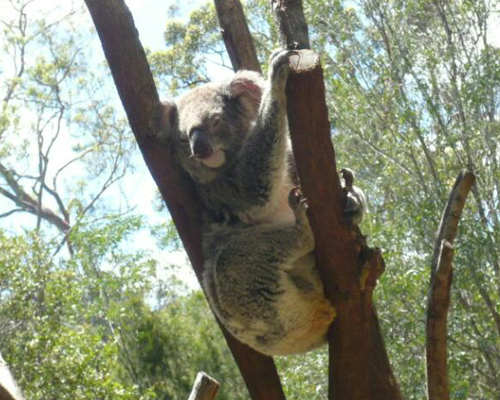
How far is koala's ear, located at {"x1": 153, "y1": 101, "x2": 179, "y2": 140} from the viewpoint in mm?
3391

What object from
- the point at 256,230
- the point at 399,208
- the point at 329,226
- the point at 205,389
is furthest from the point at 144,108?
the point at 399,208

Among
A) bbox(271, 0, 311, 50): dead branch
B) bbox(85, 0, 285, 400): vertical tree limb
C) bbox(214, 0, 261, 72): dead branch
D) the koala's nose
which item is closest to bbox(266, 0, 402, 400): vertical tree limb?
bbox(271, 0, 311, 50): dead branch

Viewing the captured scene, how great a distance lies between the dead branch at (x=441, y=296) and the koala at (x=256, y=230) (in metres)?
0.37

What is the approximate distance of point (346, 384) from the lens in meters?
2.87

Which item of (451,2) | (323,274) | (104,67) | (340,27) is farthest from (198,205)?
(104,67)

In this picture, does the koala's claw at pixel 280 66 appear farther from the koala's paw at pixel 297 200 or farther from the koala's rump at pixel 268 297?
the koala's rump at pixel 268 297

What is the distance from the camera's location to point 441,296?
2969 millimetres

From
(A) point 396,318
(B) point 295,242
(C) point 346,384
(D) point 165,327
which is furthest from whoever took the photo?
(D) point 165,327

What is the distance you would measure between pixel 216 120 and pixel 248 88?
0.21 m

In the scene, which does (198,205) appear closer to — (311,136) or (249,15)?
(311,136)

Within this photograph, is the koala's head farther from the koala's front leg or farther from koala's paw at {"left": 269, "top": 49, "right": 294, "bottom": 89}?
koala's paw at {"left": 269, "top": 49, "right": 294, "bottom": 89}

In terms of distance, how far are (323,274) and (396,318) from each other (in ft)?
15.5

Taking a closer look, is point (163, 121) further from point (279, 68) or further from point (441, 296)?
point (441, 296)

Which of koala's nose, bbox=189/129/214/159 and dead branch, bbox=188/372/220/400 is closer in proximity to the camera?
dead branch, bbox=188/372/220/400
